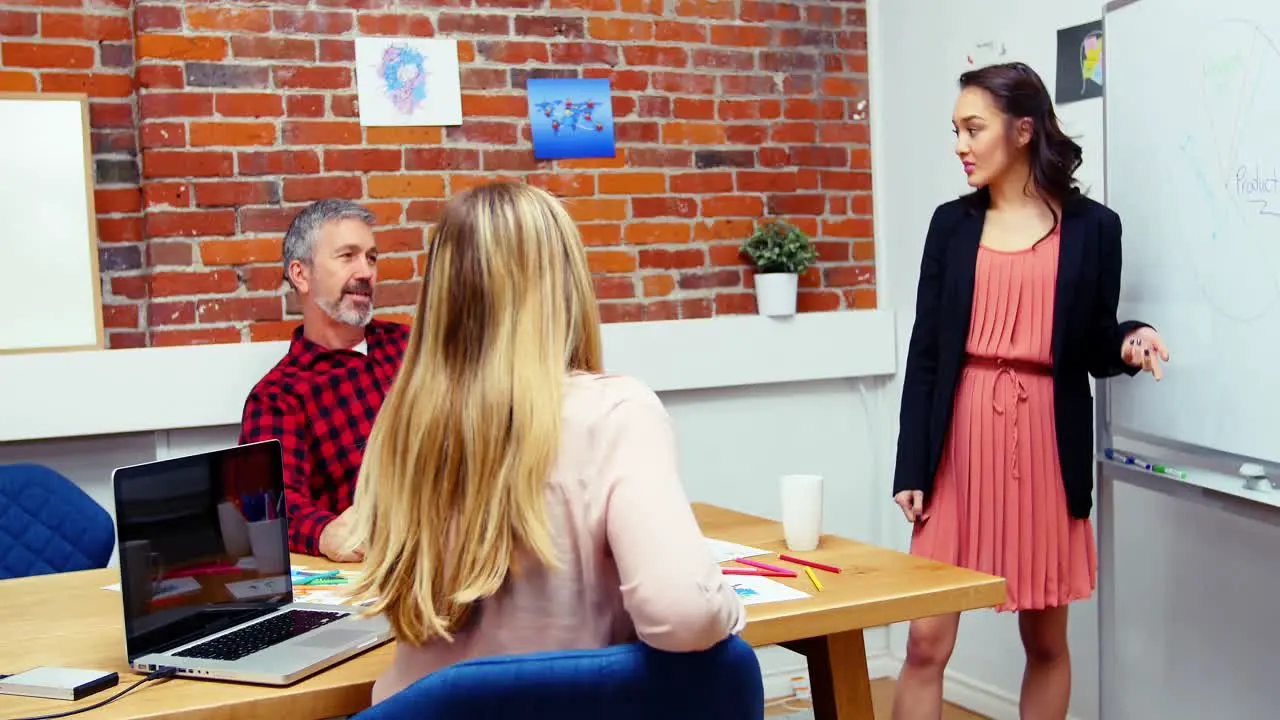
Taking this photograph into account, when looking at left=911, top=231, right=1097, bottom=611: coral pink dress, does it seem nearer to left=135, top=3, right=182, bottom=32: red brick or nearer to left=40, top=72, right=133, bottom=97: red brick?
left=135, top=3, right=182, bottom=32: red brick

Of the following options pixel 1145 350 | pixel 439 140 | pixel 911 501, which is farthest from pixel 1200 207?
pixel 439 140

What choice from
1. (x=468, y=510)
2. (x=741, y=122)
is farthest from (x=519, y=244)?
(x=741, y=122)

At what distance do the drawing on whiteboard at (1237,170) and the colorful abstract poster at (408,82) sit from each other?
72.2 inches

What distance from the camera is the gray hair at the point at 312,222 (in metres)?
2.80

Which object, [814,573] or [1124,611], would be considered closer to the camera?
[814,573]

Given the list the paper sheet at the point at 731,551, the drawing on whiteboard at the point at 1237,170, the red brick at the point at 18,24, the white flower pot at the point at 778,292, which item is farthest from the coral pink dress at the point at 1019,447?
the red brick at the point at 18,24

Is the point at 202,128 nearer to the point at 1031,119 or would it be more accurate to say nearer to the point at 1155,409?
the point at 1031,119

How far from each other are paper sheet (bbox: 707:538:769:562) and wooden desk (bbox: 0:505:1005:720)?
0.03 m

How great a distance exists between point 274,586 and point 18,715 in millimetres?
404

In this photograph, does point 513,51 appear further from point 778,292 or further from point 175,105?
point 778,292

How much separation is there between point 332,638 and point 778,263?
2219 millimetres

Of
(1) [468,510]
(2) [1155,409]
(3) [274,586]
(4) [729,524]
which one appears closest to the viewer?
(1) [468,510]

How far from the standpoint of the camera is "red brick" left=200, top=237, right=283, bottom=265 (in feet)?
9.98

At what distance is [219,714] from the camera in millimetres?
1318
